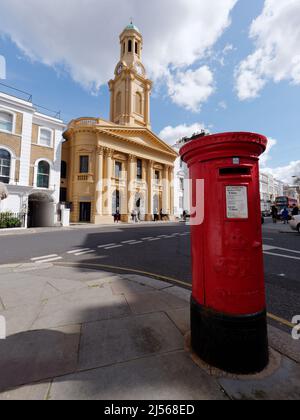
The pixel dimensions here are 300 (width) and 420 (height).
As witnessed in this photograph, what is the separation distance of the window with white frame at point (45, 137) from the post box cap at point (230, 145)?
80.0 ft

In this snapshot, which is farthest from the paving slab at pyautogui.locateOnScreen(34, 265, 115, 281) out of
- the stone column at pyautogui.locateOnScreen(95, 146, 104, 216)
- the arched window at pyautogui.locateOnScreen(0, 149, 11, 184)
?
the stone column at pyautogui.locateOnScreen(95, 146, 104, 216)

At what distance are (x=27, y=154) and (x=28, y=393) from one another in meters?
23.4

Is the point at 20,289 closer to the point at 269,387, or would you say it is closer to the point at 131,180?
the point at 269,387

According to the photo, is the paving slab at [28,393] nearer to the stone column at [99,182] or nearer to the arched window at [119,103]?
the stone column at [99,182]

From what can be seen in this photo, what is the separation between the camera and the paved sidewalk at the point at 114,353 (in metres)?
1.69

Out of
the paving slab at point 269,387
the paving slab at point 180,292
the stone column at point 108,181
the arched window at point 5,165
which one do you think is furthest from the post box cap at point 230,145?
the stone column at point 108,181

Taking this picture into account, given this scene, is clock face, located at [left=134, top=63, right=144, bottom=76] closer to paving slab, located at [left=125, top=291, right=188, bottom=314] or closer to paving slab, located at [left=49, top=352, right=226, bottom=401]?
paving slab, located at [left=125, top=291, right=188, bottom=314]

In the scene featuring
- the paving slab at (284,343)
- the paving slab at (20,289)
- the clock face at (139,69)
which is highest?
the clock face at (139,69)

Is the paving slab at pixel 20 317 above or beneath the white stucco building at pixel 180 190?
beneath

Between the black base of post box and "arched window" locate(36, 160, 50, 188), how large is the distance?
930 inches

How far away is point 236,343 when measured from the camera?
77.3 inches

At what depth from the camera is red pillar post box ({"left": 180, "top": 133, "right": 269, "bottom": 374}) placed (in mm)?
1968

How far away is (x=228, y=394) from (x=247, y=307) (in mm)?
700

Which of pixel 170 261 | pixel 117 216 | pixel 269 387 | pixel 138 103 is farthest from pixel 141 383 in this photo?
pixel 138 103
